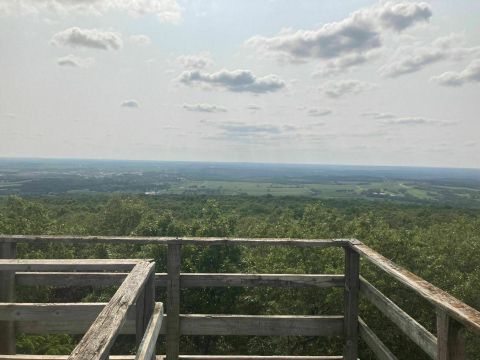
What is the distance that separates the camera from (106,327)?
5.23 ft

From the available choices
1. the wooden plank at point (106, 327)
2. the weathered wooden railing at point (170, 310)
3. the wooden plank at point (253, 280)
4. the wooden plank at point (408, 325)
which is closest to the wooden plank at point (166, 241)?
the weathered wooden railing at point (170, 310)

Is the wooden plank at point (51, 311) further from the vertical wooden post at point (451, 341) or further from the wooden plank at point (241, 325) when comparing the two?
the vertical wooden post at point (451, 341)

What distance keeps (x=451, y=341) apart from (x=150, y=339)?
185 cm

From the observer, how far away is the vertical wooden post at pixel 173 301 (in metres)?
3.87

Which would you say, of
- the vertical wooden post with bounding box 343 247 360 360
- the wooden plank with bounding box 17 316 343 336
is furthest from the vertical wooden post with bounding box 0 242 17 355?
the vertical wooden post with bounding box 343 247 360 360

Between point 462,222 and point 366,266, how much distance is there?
17.0 m

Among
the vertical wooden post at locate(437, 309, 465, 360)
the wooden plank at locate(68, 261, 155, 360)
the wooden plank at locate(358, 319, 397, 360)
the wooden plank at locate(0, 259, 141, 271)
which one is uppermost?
the wooden plank at locate(68, 261, 155, 360)

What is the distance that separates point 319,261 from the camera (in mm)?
18391

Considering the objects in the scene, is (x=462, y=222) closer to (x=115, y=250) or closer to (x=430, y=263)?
(x=430, y=263)

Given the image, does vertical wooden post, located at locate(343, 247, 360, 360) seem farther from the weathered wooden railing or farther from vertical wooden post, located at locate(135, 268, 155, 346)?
vertical wooden post, located at locate(135, 268, 155, 346)

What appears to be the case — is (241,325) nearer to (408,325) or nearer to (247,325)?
(247,325)

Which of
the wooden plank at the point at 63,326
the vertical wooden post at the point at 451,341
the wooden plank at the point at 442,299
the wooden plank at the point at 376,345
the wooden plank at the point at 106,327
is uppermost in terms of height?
the wooden plank at the point at 106,327

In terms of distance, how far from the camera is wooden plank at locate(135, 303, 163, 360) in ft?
7.59

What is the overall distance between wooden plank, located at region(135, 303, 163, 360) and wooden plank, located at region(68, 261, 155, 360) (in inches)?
16.7
